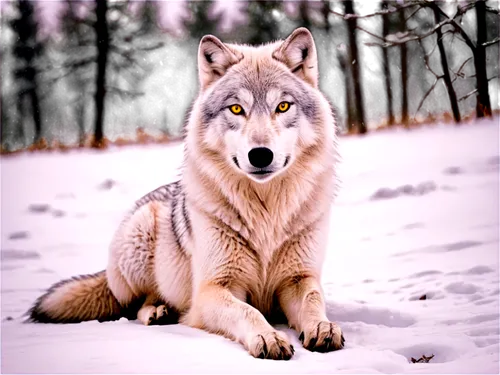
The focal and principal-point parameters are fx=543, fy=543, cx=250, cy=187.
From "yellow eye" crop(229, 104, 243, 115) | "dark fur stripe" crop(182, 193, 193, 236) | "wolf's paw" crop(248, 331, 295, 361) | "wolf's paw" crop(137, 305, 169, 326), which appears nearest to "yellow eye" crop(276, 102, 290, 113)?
"yellow eye" crop(229, 104, 243, 115)

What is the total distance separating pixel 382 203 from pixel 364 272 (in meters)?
1.50

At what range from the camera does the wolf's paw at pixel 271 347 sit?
2.07 metres

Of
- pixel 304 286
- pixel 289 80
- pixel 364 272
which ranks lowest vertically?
pixel 364 272

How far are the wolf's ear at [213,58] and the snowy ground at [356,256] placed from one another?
1.12 meters

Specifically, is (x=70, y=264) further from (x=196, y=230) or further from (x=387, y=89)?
(x=387, y=89)

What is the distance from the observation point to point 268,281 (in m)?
2.66

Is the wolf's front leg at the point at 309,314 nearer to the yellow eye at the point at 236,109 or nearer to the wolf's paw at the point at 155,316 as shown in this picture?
the wolf's paw at the point at 155,316

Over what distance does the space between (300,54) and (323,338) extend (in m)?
1.40

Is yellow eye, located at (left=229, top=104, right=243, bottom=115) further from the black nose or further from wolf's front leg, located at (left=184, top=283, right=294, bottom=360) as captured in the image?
wolf's front leg, located at (left=184, top=283, right=294, bottom=360)

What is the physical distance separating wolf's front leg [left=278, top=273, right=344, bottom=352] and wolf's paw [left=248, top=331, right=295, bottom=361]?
14 cm

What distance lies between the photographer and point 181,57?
13.1ft

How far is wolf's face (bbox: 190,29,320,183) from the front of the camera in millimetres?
2369

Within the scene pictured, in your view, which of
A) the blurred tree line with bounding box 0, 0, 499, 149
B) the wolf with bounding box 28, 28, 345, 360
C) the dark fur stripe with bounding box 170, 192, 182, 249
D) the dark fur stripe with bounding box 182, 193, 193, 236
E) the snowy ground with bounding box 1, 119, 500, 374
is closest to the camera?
the snowy ground with bounding box 1, 119, 500, 374

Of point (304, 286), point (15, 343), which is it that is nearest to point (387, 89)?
point (304, 286)
